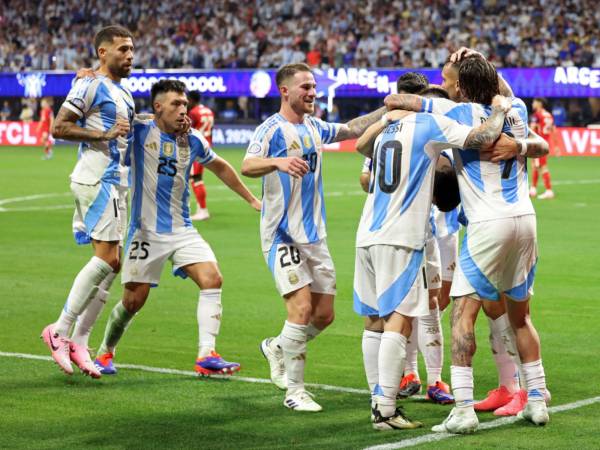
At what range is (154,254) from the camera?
8.55 m

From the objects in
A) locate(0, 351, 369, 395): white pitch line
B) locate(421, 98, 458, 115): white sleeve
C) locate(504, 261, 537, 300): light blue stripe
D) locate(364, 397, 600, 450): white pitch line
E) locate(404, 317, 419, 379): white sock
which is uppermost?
locate(421, 98, 458, 115): white sleeve

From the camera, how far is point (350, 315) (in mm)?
11047

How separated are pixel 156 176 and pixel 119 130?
60cm

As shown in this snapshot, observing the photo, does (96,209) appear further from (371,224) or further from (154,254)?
(371,224)

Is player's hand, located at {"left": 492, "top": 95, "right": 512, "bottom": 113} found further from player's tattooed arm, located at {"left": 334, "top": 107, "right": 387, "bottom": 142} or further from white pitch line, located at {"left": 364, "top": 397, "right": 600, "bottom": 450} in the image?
white pitch line, located at {"left": 364, "top": 397, "right": 600, "bottom": 450}

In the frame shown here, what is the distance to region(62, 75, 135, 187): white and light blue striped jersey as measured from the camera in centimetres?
859

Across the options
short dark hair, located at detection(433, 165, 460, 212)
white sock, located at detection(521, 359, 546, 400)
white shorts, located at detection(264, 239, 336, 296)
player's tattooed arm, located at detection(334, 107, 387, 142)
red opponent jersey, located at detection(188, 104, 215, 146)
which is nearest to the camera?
→ white sock, located at detection(521, 359, 546, 400)

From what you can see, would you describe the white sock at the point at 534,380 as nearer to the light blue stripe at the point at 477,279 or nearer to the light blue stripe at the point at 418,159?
the light blue stripe at the point at 477,279

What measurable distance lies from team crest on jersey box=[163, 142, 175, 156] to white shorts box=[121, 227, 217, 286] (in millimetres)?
603

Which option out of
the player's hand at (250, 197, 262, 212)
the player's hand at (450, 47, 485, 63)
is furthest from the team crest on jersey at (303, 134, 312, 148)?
the player's hand at (450, 47, 485, 63)

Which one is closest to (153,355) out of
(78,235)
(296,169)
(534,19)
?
(78,235)

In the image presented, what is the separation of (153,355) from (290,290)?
2.08 m

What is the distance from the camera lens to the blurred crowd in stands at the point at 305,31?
40.7m

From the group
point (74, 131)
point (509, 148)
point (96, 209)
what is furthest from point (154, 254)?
point (509, 148)
